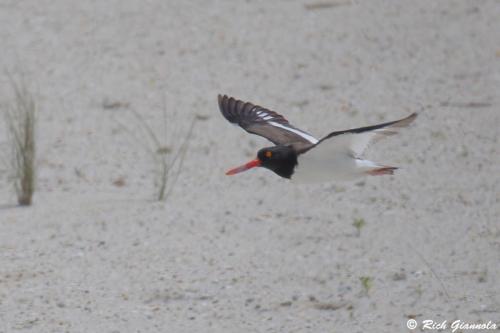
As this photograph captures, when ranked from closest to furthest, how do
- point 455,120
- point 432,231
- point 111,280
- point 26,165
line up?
point 111,280 < point 432,231 < point 26,165 < point 455,120

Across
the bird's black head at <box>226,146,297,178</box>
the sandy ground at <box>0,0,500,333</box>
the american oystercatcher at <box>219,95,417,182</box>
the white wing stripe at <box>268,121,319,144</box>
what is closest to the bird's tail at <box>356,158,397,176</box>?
the american oystercatcher at <box>219,95,417,182</box>

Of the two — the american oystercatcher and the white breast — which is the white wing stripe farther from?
the white breast

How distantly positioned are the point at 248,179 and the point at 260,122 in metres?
1.25

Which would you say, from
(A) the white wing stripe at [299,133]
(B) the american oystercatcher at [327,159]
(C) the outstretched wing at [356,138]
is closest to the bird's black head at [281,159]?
Answer: (B) the american oystercatcher at [327,159]

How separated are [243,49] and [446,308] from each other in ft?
17.2

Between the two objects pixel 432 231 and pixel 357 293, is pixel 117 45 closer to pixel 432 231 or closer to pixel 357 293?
pixel 432 231

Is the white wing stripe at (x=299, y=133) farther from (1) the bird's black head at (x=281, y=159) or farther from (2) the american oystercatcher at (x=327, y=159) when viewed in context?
(1) the bird's black head at (x=281, y=159)

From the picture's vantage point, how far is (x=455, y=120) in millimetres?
9281

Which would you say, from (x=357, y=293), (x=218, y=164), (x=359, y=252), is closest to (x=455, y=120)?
(x=218, y=164)

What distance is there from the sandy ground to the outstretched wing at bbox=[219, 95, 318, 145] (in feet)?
2.02

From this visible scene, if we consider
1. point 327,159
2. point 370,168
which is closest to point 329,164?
point 327,159

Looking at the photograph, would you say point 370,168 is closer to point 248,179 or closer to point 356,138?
point 356,138

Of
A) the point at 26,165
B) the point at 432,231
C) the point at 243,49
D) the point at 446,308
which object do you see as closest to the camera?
the point at 446,308

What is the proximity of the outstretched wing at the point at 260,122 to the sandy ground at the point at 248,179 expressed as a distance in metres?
0.62
